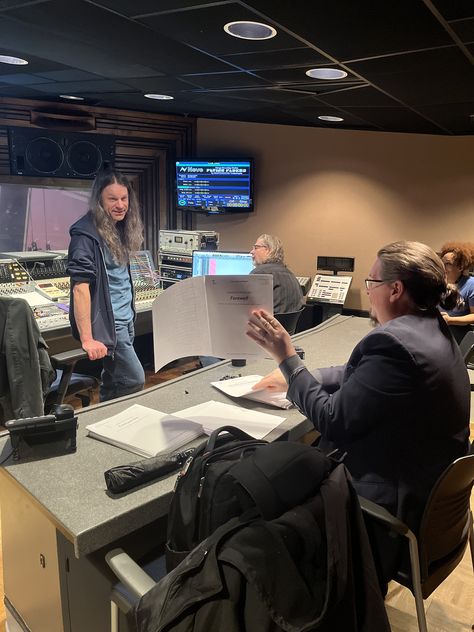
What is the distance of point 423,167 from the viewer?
5.17 m

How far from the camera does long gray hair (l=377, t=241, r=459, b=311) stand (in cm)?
143

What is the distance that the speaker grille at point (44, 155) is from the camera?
14.7 feet

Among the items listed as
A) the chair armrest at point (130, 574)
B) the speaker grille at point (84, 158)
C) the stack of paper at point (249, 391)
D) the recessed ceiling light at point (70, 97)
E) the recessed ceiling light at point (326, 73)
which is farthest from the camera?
the speaker grille at point (84, 158)

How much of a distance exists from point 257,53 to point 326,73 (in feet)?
1.63

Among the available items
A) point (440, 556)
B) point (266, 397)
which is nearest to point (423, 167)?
point (266, 397)

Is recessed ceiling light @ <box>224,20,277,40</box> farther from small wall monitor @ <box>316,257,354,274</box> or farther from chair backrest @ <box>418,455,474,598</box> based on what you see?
small wall monitor @ <box>316,257,354,274</box>

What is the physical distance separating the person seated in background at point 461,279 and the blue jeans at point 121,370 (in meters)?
2.60

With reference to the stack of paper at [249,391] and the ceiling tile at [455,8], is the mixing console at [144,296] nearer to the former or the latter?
the stack of paper at [249,391]

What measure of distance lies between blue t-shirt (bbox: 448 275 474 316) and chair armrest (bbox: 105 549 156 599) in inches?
144

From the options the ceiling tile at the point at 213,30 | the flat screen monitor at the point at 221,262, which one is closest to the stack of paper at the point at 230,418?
the ceiling tile at the point at 213,30

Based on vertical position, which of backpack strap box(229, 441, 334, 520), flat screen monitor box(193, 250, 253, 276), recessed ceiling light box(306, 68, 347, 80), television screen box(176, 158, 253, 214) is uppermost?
recessed ceiling light box(306, 68, 347, 80)

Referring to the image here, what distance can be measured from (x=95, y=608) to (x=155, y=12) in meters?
1.98

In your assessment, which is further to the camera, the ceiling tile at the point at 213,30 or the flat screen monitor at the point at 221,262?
the flat screen monitor at the point at 221,262

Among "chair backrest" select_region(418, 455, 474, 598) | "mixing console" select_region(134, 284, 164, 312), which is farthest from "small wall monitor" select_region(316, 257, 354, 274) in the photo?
"chair backrest" select_region(418, 455, 474, 598)
